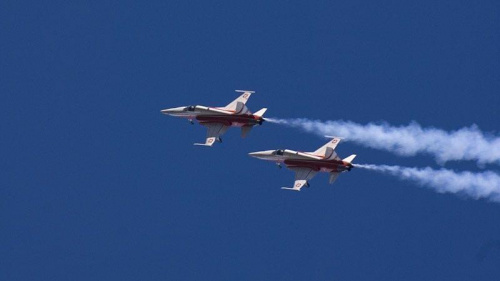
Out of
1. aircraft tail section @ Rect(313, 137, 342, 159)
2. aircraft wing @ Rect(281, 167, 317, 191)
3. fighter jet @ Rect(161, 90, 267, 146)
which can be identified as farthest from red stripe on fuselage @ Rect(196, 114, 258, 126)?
aircraft tail section @ Rect(313, 137, 342, 159)

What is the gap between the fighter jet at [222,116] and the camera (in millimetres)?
88875

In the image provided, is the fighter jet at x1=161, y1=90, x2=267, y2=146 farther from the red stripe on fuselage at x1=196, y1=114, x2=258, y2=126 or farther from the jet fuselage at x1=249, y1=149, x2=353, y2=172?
the jet fuselage at x1=249, y1=149, x2=353, y2=172

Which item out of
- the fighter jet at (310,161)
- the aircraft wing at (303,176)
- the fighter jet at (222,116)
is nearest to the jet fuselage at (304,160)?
the fighter jet at (310,161)

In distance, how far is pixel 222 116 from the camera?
90312 millimetres

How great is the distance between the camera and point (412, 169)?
8694 cm

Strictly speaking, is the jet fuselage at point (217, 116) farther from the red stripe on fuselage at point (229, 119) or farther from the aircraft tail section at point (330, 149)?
the aircraft tail section at point (330, 149)

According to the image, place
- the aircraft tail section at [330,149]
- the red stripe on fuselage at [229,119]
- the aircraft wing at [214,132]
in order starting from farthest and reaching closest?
the aircraft wing at [214,132] < the red stripe on fuselage at [229,119] < the aircraft tail section at [330,149]

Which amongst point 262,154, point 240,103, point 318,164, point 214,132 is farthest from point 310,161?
point 214,132

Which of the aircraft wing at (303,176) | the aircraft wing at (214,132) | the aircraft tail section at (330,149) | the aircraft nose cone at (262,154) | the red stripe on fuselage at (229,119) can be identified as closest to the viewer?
the aircraft tail section at (330,149)

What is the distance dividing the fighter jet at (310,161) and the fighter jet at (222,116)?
2.40 m

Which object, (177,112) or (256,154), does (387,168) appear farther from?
(177,112)

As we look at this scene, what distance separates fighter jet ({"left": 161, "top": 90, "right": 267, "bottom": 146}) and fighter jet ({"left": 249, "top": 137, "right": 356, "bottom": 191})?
2.40m

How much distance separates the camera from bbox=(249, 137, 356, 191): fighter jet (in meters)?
86.8

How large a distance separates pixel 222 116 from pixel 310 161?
637 centimetres
